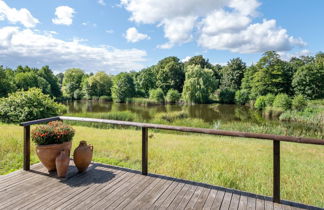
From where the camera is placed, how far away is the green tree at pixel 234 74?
126ft

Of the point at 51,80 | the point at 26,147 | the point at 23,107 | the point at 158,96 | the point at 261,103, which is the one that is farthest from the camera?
the point at 51,80

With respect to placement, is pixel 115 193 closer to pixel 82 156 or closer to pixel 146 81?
pixel 82 156

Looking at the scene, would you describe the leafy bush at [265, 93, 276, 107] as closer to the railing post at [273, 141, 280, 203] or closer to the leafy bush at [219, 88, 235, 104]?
the leafy bush at [219, 88, 235, 104]

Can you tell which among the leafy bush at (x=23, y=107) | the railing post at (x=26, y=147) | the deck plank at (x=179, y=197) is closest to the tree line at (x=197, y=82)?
the leafy bush at (x=23, y=107)

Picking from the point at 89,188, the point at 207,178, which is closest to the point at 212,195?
the point at 207,178

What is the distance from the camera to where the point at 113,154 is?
221 inches

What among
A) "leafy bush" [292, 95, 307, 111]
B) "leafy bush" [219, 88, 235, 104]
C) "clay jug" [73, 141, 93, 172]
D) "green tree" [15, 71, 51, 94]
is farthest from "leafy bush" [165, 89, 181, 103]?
"clay jug" [73, 141, 93, 172]

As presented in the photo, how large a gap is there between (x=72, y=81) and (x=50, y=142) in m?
53.5

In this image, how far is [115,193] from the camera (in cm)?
268

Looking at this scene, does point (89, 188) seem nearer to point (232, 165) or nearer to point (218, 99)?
point (232, 165)

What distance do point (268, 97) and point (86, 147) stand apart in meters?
29.3

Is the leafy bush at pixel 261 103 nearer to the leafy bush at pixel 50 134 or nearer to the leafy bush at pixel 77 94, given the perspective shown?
the leafy bush at pixel 50 134

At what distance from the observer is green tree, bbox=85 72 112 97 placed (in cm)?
4550

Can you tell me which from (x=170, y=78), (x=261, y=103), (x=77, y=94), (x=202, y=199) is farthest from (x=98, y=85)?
(x=202, y=199)
